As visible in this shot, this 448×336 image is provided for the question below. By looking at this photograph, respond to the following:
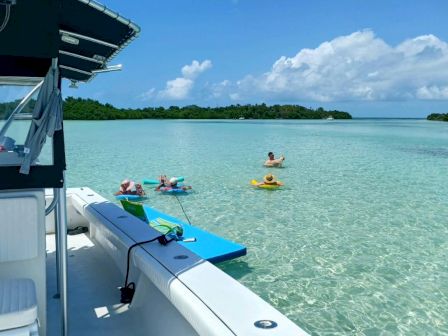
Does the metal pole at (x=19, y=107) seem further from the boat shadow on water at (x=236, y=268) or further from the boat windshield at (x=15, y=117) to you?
the boat shadow on water at (x=236, y=268)

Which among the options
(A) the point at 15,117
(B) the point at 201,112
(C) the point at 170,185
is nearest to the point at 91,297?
(A) the point at 15,117

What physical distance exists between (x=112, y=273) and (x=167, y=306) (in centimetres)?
120

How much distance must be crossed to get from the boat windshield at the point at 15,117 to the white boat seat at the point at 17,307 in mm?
652

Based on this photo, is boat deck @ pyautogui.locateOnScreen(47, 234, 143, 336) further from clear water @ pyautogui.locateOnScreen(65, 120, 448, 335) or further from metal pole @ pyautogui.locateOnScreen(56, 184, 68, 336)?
clear water @ pyautogui.locateOnScreen(65, 120, 448, 335)

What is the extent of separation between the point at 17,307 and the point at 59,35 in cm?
123

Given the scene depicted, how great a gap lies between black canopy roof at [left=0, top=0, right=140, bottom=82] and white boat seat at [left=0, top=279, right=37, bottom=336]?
3.35 ft

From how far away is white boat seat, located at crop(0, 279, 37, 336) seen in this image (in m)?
1.61

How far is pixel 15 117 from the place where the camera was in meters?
2.43

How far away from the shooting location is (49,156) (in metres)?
2.11

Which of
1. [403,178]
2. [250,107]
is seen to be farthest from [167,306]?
[250,107]

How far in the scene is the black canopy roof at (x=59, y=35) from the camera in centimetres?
188

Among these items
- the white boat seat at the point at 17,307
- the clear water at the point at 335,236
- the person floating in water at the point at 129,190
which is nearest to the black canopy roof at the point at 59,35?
the white boat seat at the point at 17,307

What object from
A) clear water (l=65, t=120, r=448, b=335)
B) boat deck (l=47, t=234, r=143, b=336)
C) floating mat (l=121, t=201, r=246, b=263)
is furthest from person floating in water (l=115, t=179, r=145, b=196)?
boat deck (l=47, t=234, r=143, b=336)

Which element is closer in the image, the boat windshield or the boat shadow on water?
the boat windshield
